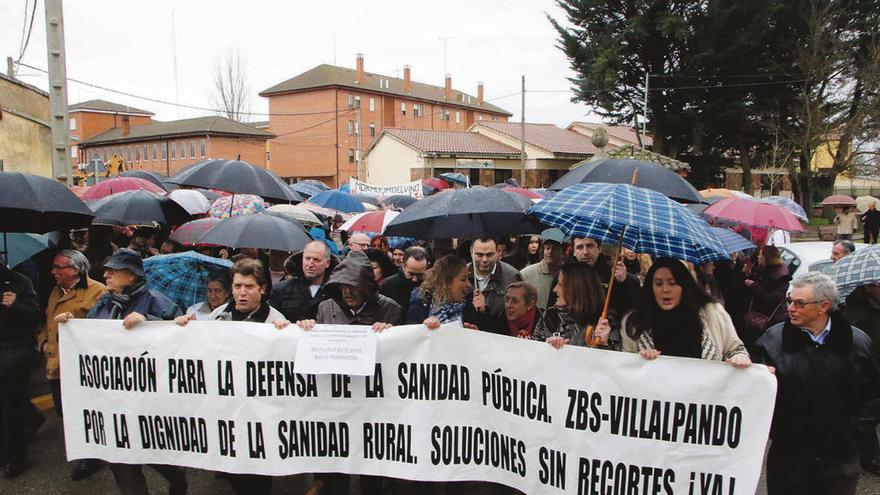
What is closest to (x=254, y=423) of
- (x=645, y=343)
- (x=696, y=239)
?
(x=645, y=343)

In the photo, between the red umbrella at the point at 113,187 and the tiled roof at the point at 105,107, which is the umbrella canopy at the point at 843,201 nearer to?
the red umbrella at the point at 113,187

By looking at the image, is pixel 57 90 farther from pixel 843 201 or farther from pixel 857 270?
pixel 843 201

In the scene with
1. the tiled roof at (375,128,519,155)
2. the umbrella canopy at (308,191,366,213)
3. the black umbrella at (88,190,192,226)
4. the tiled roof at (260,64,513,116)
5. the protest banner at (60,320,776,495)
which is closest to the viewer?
the protest banner at (60,320,776,495)

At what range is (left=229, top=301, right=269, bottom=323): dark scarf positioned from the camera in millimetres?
3984

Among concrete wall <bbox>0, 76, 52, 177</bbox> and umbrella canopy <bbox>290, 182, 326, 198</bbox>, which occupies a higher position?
concrete wall <bbox>0, 76, 52, 177</bbox>

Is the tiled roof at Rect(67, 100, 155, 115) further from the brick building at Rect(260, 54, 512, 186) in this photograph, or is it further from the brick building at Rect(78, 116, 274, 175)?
the brick building at Rect(260, 54, 512, 186)

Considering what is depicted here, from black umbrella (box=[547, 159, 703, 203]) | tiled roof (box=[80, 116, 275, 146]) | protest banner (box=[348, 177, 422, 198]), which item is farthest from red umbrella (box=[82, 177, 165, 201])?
tiled roof (box=[80, 116, 275, 146])

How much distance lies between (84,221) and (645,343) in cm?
476

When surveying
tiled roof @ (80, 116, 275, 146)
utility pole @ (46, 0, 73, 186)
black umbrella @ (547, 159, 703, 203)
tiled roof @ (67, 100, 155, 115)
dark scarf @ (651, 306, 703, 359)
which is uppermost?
tiled roof @ (67, 100, 155, 115)

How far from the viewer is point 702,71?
29.7m

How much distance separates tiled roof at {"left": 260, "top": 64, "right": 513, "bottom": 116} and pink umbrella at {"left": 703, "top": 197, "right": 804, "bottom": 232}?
60.0m

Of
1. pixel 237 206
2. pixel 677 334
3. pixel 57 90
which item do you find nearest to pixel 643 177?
pixel 677 334

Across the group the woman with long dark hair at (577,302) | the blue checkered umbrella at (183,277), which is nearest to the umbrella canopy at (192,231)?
the blue checkered umbrella at (183,277)

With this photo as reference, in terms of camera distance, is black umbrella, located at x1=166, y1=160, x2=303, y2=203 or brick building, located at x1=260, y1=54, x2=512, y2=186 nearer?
black umbrella, located at x1=166, y1=160, x2=303, y2=203
